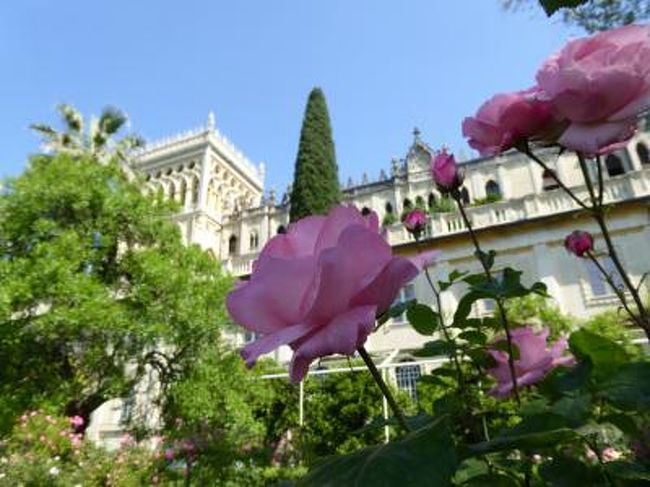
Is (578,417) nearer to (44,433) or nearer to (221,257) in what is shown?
(44,433)

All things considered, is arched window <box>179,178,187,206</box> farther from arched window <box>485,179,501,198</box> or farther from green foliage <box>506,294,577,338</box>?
green foliage <box>506,294,577,338</box>

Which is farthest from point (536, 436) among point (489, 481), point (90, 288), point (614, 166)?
point (614, 166)

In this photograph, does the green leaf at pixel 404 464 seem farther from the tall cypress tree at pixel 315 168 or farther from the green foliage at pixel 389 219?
the green foliage at pixel 389 219

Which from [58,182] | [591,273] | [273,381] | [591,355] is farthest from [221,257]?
[591,355]

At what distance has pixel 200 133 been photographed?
35812mm

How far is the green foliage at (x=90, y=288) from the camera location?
36.0 ft

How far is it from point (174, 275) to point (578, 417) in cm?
1253

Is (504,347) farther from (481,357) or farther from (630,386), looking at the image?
(630,386)

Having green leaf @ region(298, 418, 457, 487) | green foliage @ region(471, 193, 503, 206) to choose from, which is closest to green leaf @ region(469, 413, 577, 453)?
green leaf @ region(298, 418, 457, 487)

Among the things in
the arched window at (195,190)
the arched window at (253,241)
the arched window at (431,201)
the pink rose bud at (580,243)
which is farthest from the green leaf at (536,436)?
the arched window at (195,190)

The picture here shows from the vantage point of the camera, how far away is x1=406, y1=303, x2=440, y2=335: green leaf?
1.30 m

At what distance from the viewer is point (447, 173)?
129 cm

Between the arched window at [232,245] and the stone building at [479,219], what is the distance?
76 millimetres

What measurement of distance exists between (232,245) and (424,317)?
30140 millimetres
